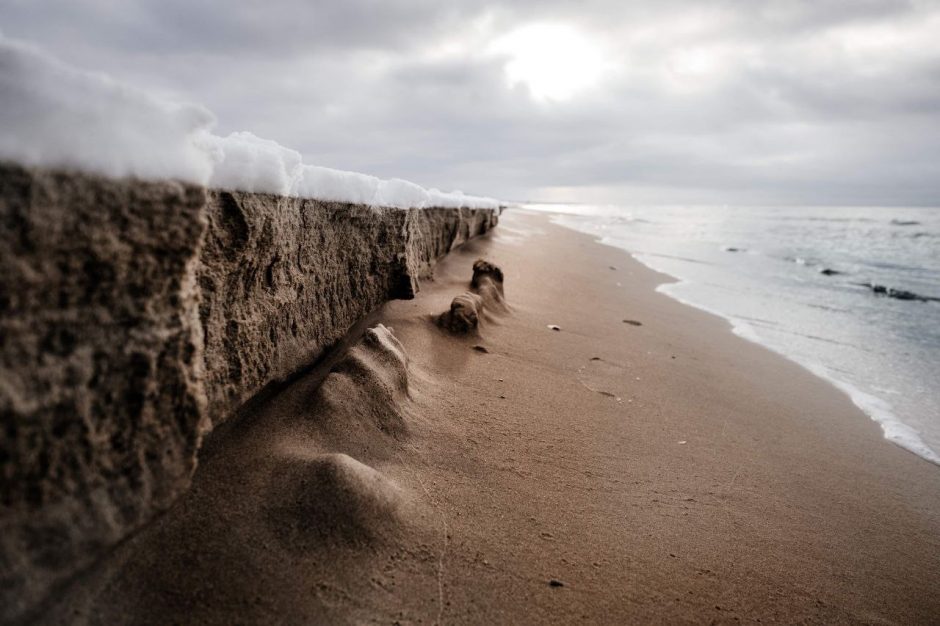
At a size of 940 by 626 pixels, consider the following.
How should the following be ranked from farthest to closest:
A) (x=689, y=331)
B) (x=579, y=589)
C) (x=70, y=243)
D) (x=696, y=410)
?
(x=689, y=331) → (x=696, y=410) → (x=579, y=589) → (x=70, y=243)

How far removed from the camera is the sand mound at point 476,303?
2768mm

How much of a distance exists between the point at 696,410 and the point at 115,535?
2.56 meters

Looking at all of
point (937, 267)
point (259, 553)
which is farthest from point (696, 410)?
point (937, 267)

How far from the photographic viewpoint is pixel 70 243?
28.4 inches

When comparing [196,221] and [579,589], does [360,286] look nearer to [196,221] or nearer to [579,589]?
[196,221]

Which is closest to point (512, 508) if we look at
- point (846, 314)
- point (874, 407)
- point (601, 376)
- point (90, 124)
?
point (90, 124)

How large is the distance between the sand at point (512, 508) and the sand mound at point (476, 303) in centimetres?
6

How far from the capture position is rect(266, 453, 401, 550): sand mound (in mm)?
1181

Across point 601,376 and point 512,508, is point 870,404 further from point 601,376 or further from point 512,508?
point 512,508

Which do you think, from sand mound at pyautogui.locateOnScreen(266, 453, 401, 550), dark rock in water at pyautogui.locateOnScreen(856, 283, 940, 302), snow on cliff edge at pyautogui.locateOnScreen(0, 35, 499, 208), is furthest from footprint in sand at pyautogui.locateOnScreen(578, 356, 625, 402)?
dark rock in water at pyautogui.locateOnScreen(856, 283, 940, 302)

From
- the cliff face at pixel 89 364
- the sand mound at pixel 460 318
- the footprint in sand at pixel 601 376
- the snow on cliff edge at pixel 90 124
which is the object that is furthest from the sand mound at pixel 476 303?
the snow on cliff edge at pixel 90 124

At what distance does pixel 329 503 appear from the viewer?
1227 mm

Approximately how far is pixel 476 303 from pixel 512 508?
5.51 feet

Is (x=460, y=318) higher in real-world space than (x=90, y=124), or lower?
lower
